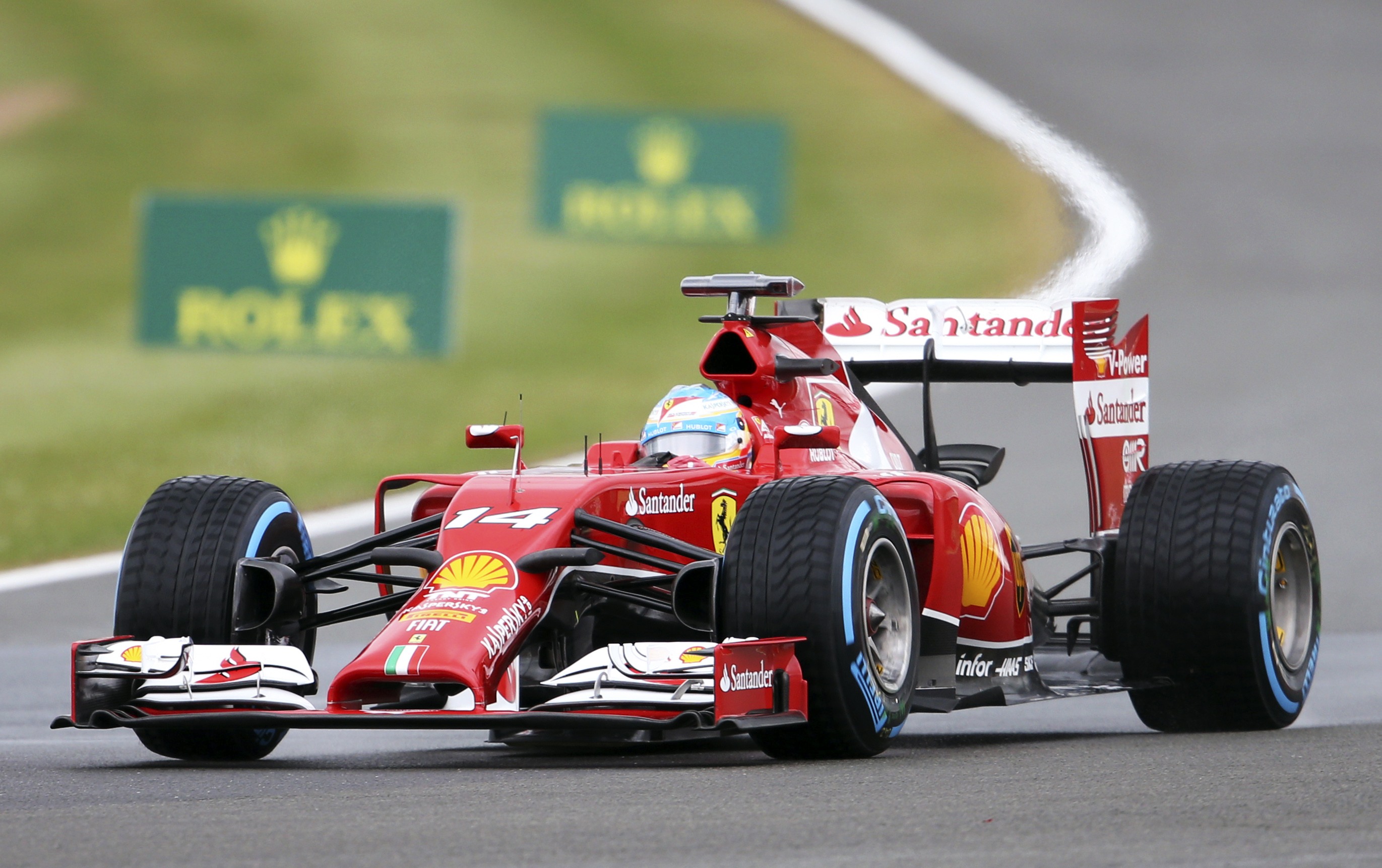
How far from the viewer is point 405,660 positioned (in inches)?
290

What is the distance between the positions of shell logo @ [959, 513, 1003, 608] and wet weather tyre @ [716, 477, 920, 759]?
47.6 inches

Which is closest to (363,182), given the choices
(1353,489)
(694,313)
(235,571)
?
(694,313)

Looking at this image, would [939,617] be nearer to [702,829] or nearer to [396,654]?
[396,654]

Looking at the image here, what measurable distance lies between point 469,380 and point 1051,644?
13.6 m

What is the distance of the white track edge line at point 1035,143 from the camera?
23172 mm

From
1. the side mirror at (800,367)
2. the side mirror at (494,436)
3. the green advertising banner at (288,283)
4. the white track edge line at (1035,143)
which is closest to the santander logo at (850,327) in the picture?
the side mirror at (800,367)

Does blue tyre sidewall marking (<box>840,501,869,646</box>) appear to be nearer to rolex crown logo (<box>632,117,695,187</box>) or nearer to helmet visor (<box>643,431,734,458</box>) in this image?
helmet visor (<box>643,431,734,458</box>)

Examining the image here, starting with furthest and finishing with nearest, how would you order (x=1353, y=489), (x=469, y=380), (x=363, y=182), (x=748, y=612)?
(x=363, y=182) → (x=469, y=380) → (x=1353, y=489) → (x=748, y=612)

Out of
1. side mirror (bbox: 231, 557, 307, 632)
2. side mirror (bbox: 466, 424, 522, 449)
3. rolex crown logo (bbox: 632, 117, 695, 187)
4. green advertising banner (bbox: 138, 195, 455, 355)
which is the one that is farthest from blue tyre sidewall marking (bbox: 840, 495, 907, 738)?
rolex crown logo (bbox: 632, 117, 695, 187)

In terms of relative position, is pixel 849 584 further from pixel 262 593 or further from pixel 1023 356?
pixel 1023 356

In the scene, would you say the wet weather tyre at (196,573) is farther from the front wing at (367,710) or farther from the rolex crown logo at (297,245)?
the rolex crown logo at (297,245)

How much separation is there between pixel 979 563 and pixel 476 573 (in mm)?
2377

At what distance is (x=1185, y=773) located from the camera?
706 centimetres

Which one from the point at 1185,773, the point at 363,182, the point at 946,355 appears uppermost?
the point at 363,182
